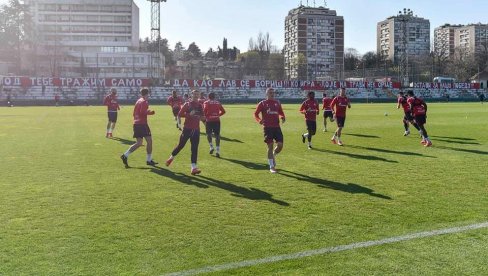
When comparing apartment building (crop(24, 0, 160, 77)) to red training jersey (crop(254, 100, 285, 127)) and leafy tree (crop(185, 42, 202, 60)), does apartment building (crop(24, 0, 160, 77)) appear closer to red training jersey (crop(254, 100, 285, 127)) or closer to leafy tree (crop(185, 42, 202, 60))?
leafy tree (crop(185, 42, 202, 60))

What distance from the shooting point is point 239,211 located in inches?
299

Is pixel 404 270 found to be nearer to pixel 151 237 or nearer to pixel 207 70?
pixel 151 237

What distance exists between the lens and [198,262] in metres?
5.34

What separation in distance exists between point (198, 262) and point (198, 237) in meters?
0.93

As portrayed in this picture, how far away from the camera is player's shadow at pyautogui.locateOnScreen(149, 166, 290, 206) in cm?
861

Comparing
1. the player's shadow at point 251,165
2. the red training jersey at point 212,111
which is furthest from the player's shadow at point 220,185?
the red training jersey at point 212,111

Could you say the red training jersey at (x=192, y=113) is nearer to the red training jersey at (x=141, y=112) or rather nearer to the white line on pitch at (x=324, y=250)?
the red training jersey at (x=141, y=112)

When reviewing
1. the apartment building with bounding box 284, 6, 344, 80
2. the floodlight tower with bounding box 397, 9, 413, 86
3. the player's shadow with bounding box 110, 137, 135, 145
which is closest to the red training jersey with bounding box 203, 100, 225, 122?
the player's shadow with bounding box 110, 137, 135, 145

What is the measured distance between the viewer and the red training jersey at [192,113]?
1122 cm

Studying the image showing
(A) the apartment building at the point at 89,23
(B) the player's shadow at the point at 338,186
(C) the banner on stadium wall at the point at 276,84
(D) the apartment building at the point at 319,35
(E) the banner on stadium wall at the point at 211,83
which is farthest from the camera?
(D) the apartment building at the point at 319,35

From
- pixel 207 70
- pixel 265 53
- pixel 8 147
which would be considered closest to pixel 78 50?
pixel 265 53

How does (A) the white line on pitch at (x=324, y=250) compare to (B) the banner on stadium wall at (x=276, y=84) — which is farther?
(B) the banner on stadium wall at (x=276, y=84)

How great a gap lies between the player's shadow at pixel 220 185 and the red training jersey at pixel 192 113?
3.87 feet

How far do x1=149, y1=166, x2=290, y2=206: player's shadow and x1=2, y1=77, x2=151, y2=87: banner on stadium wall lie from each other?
179 ft
